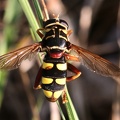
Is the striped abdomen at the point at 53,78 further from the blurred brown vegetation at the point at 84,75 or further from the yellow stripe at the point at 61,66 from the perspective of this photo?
the blurred brown vegetation at the point at 84,75

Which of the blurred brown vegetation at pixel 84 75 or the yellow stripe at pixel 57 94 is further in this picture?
the blurred brown vegetation at pixel 84 75

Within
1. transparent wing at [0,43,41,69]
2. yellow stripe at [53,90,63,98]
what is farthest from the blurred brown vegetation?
yellow stripe at [53,90,63,98]

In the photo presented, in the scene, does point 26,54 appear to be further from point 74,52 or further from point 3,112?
point 3,112

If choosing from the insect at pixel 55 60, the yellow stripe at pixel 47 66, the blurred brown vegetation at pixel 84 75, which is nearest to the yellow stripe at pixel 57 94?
the insect at pixel 55 60

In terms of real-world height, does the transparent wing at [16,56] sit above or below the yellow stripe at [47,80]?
above

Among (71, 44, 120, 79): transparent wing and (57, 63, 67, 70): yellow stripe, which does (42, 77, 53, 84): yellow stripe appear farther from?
(71, 44, 120, 79): transparent wing

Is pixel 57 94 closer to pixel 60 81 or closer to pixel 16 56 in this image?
pixel 60 81

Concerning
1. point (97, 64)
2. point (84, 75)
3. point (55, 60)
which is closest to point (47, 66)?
point (55, 60)
